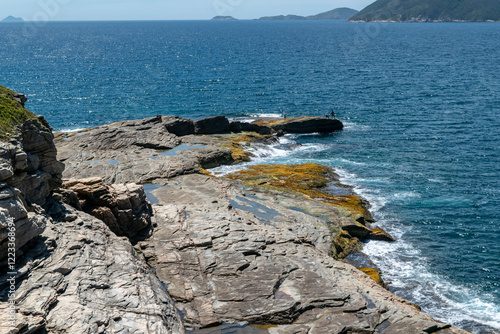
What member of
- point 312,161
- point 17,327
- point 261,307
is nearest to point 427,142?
point 312,161

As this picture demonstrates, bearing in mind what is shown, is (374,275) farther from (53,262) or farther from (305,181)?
(53,262)

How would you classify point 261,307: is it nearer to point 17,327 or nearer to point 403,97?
point 17,327

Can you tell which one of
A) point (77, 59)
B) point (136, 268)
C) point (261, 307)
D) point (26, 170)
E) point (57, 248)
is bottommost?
point (77, 59)

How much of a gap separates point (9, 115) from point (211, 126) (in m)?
49.1

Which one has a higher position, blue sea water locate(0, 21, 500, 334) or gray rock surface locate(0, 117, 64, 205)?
gray rock surface locate(0, 117, 64, 205)

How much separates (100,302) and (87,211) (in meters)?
11.5

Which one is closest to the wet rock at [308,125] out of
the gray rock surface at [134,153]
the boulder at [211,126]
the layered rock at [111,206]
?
the boulder at [211,126]

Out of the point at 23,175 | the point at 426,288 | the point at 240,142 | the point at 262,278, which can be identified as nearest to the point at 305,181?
the point at 240,142

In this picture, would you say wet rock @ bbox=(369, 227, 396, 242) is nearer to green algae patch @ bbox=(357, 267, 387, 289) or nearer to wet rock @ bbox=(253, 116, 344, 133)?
green algae patch @ bbox=(357, 267, 387, 289)

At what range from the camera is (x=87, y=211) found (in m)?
33.3

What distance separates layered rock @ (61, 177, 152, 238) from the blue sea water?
22.5 meters

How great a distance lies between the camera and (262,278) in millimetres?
30047

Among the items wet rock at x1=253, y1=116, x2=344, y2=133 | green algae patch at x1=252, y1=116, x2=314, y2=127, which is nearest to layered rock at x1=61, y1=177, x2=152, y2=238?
wet rock at x1=253, y1=116, x2=344, y2=133

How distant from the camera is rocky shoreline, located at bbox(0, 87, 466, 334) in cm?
2278
